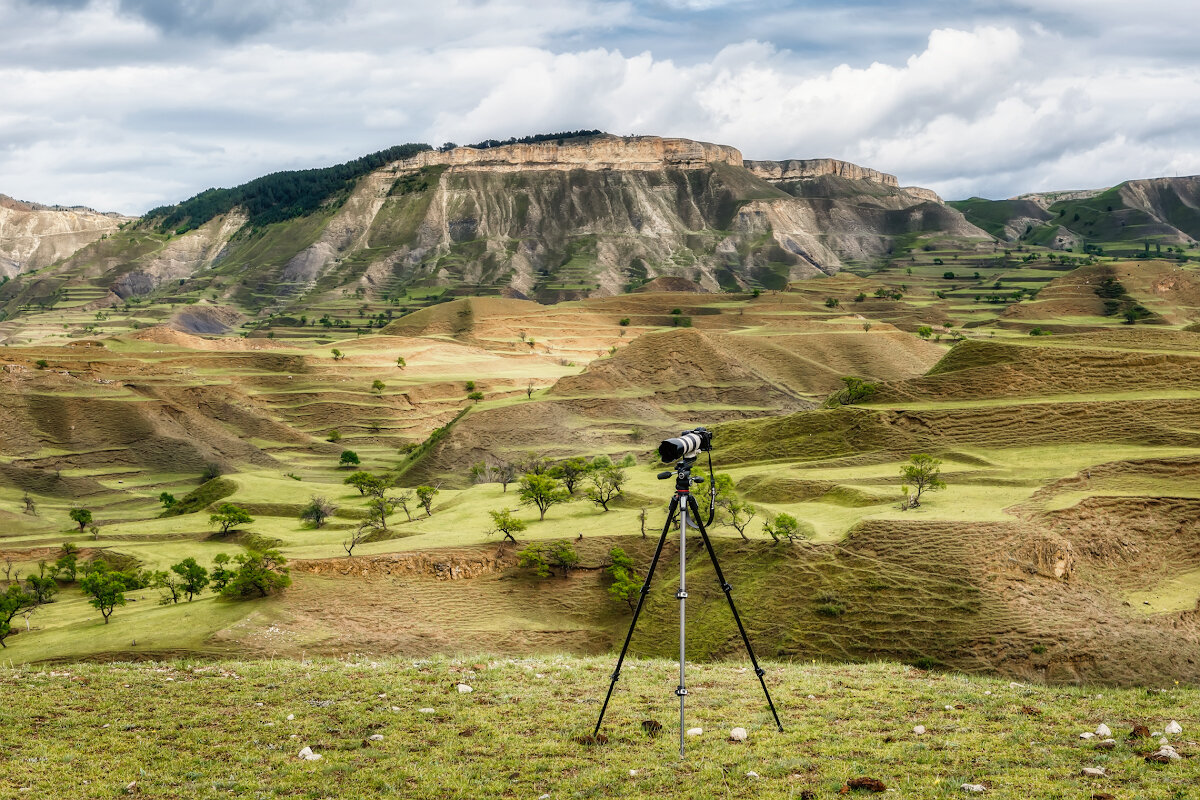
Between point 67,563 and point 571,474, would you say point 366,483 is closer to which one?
point 571,474

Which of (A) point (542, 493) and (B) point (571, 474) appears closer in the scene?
(A) point (542, 493)

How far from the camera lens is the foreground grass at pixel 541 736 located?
36.5ft

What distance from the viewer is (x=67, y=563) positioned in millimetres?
46438

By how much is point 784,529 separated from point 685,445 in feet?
77.4

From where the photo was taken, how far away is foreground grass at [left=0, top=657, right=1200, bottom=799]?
438 inches

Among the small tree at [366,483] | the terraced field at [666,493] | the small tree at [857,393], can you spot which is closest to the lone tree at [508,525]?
the terraced field at [666,493]

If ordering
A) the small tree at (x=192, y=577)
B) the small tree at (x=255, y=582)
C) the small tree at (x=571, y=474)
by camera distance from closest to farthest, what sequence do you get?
1. the small tree at (x=255, y=582)
2. the small tree at (x=192, y=577)
3. the small tree at (x=571, y=474)

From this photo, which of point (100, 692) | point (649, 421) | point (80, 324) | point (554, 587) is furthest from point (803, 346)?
point (80, 324)

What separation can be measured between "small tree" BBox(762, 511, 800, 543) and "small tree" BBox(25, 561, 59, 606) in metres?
34.3

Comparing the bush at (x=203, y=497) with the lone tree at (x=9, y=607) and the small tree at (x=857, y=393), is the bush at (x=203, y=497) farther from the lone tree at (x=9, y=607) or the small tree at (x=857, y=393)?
the small tree at (x=857, y=393)

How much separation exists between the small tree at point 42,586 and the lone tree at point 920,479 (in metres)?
40.5

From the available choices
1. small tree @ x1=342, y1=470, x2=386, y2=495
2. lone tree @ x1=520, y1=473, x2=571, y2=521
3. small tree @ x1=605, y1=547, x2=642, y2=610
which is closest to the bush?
small tree @ x1=342, y1=470, x2=386, y2=495

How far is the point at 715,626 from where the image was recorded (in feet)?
103

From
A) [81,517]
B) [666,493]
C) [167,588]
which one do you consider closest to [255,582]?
[167,588]
